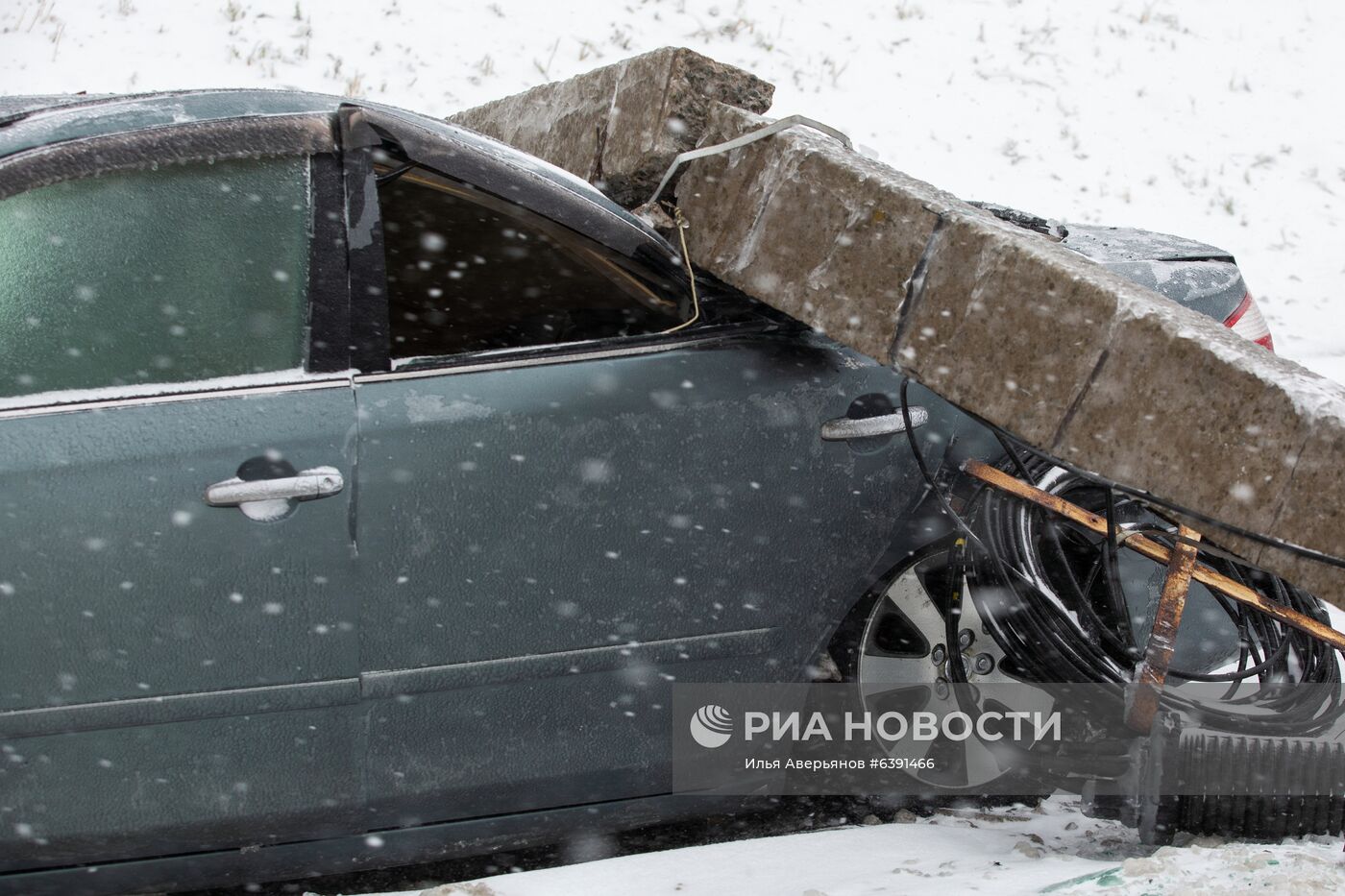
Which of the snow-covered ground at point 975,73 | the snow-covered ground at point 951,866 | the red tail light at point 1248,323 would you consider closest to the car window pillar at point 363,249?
the snow-covered ground at point 951,866

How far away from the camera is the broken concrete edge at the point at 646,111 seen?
2.75 m

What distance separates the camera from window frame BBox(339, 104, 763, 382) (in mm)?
2217

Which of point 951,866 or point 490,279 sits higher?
point 490,279

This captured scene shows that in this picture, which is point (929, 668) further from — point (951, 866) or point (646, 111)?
point (646, 111)

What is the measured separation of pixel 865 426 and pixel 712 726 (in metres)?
Answer: 0.70

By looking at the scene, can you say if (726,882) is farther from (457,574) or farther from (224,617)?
(224,617)

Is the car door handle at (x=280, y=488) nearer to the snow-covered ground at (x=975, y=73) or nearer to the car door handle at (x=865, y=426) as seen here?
the car door handle at (x=865, y=426)

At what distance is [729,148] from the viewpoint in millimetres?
2602

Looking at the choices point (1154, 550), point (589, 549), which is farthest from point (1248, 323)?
point (589, 549)

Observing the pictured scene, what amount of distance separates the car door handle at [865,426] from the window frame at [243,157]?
3.20ft

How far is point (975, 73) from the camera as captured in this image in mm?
9273

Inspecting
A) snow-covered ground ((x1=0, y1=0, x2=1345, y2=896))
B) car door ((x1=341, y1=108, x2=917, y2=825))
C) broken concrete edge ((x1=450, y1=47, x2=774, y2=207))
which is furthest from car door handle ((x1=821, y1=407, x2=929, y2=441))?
snow-covered ground ((x1=0, y1=0, x2=1345, y2=896))

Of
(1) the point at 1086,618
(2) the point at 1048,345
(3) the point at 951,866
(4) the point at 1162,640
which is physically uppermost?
(2) the point at 1048,345

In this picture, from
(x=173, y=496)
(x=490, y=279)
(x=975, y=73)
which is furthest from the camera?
(x=975, y=73)
